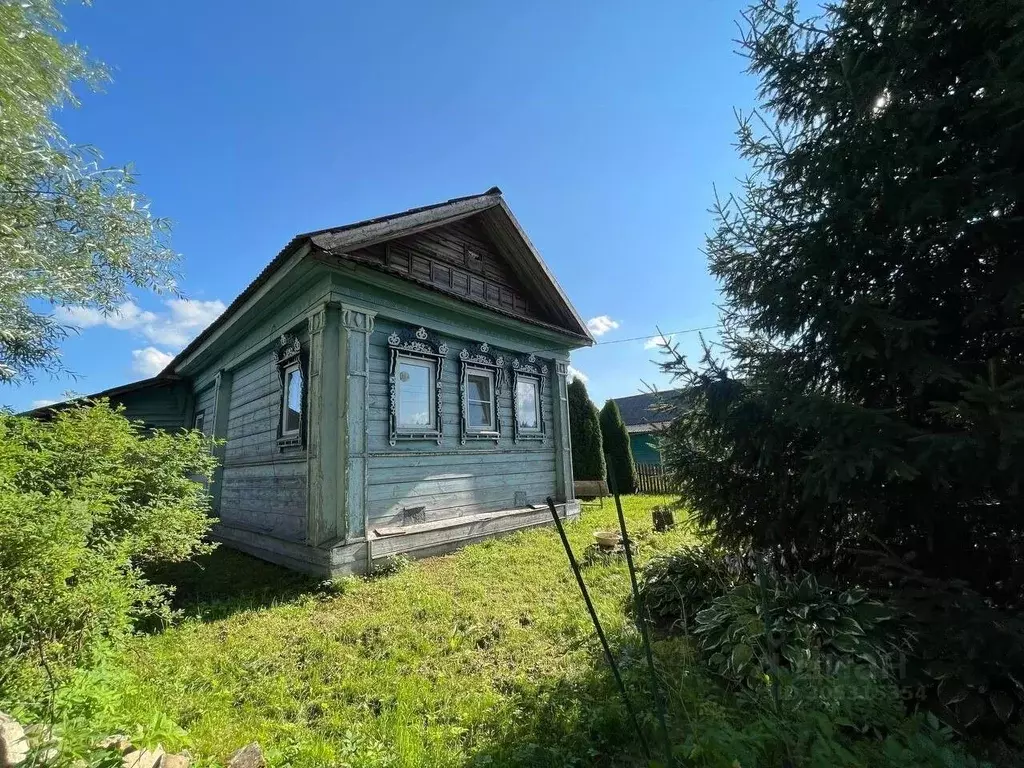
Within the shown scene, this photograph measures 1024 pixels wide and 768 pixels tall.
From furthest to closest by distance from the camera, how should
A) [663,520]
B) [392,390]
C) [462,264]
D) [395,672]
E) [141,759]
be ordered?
1. [462,264]
2. [663,520]
3. [392,390]
4. [395,672]
5. [141,759]

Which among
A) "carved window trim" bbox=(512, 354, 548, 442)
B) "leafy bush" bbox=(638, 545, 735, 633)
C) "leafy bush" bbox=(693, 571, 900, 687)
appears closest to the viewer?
"leafy bush" bbox=(693, 571, 900, 687)

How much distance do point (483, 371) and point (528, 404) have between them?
1.47 metres

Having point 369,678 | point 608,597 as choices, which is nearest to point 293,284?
point 369,678

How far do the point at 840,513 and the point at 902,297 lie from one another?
156cm

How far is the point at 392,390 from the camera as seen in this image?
671cm

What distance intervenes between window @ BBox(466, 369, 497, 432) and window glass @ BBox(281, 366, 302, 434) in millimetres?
2762

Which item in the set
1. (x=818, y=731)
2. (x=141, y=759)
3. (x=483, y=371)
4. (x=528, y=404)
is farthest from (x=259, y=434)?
(x=818, y=731)

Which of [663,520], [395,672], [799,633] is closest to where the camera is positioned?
[799,633]

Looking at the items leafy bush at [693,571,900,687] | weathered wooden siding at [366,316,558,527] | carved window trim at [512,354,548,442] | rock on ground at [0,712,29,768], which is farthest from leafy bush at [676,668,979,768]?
carved window trim at [512,354,548,442]

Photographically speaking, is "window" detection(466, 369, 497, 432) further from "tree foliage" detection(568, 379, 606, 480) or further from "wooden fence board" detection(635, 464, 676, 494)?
"wooden fence board" detection(635, 464, 676, 494)

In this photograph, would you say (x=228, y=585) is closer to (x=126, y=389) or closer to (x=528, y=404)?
(x=528, y=404)

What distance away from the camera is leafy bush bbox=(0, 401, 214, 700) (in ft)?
7.81

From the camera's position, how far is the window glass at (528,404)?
29.8 feet

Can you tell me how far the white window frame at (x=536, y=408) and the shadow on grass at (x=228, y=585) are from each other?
179 inches
